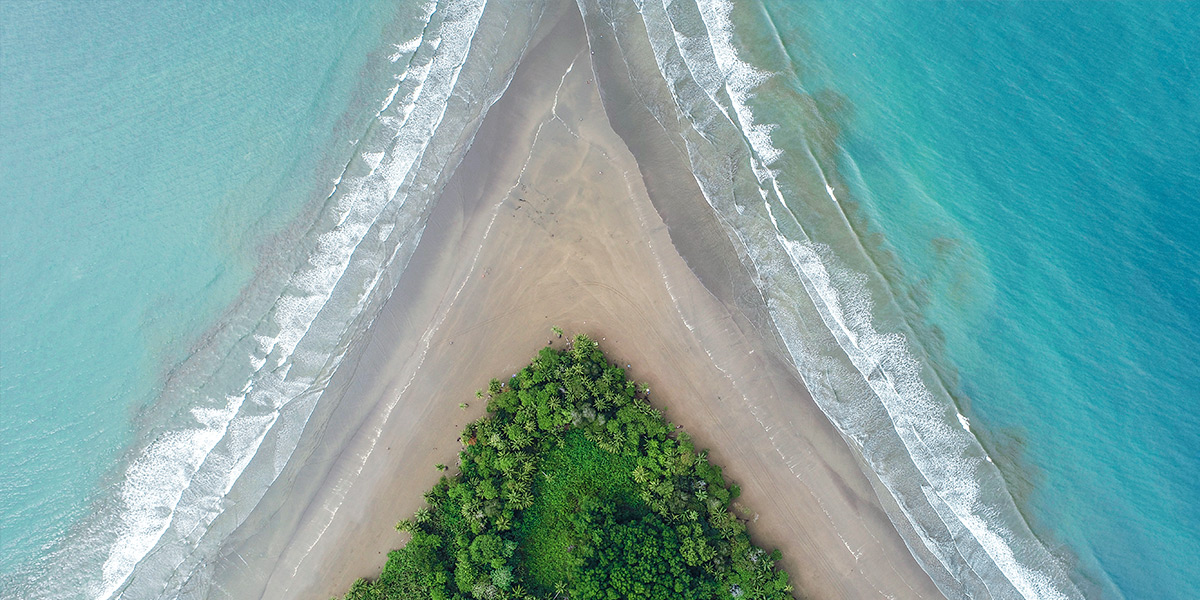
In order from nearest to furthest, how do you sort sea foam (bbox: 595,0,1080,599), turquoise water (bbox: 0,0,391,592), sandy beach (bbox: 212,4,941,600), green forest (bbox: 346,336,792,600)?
green forest (bbox: 346,336,792,600) < sea foam (bbox: 595,0,1080,599) < sandy beach (bbox: 212,4,941,600) < turquoise water (bbox: 0,0,391,592)

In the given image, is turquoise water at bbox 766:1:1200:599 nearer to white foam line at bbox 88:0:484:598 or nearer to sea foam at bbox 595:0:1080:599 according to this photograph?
sea foam at bbox 595:0:1080:599

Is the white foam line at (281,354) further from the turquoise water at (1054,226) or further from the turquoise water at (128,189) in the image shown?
the turquoise water at (1054,226)

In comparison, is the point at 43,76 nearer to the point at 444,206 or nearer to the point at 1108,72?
the point at 444,206

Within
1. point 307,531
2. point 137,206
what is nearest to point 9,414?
point 137,206

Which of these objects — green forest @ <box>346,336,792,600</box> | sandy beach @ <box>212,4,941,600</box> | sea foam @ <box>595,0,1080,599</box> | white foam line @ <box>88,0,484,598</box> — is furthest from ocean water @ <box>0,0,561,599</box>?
sea foam @ <box>595,0,1080,599</box>

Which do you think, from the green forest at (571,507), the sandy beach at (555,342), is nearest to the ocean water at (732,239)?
the sandy beach at (555,342)

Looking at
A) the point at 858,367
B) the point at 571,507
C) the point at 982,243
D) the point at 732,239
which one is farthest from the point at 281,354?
the point at 982,243
